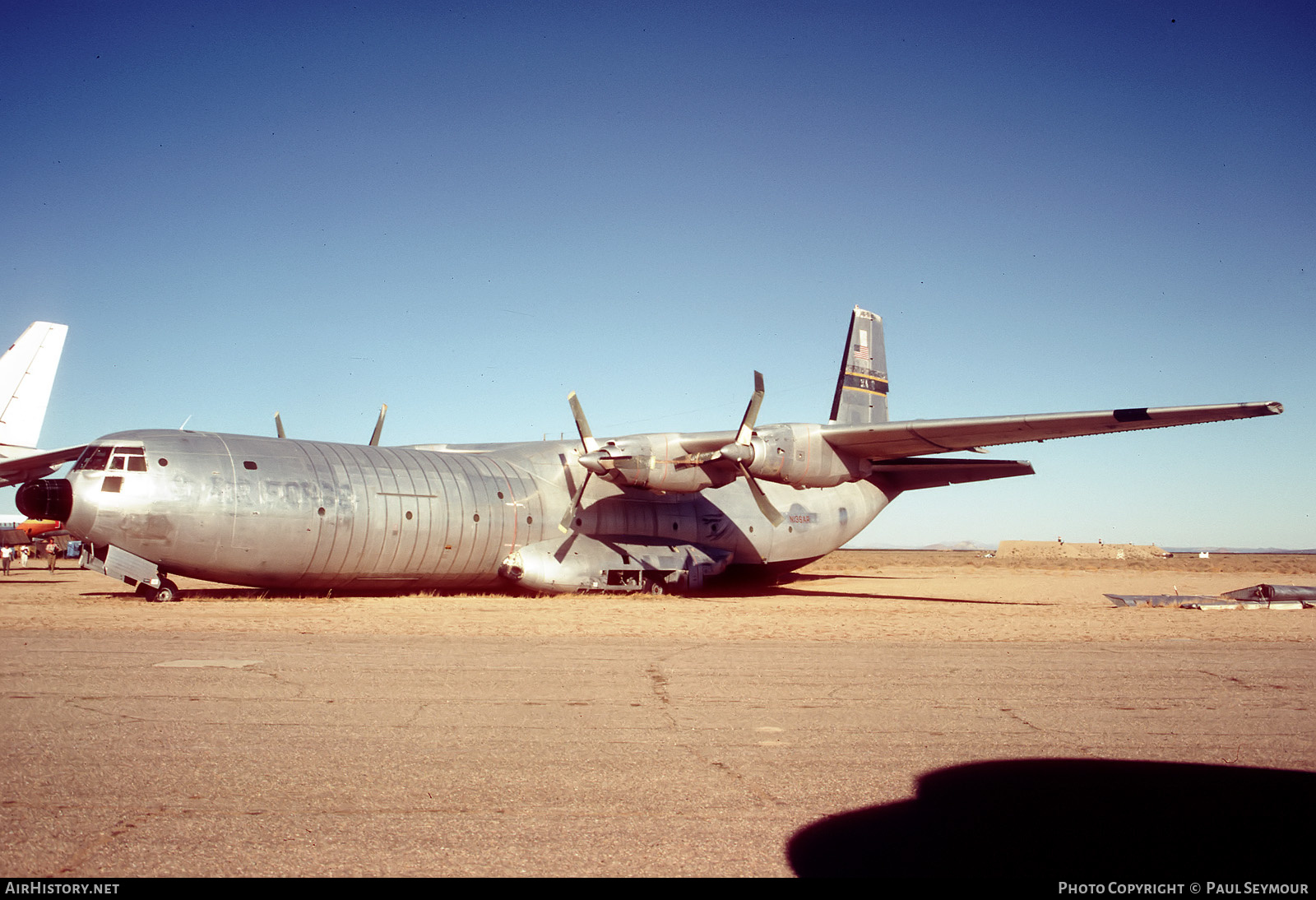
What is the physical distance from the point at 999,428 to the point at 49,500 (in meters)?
20.5

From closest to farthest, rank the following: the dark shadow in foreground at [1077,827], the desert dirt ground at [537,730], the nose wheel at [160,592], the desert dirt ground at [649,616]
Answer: the dark shadow in foreground at [1077,827]
the desert dirt ground at [537,730]
the desert dirt ground at [649,616]
the nose wheel at [160,592]

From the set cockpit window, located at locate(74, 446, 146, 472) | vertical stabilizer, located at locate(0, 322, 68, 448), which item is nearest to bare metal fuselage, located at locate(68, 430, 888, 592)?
cockpit window, located at locate(74, 446, 146, 472)

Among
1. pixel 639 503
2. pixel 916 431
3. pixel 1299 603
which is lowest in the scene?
pixel 1299 603

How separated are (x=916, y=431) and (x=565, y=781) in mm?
18127

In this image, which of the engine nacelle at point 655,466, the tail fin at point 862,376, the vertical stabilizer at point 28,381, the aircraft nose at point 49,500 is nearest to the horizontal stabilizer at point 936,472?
the tail fin at point 862,376

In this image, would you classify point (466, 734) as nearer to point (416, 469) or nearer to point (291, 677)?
point (291, 677)

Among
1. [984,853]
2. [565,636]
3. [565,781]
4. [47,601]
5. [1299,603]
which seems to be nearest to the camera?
[984,853]

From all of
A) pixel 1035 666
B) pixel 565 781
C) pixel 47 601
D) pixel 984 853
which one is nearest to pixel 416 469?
pixel 47 601

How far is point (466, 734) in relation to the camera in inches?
257

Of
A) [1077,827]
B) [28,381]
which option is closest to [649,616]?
[1077,827]

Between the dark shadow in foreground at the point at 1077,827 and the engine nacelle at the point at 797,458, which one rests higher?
the engine nacelle at the point at 797,458

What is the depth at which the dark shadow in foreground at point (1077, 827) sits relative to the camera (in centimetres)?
400

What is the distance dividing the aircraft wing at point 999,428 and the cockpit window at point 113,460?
15.7 metres

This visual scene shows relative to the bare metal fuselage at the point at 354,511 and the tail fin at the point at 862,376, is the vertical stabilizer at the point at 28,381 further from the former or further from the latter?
the tail fin at the point at 862,376
